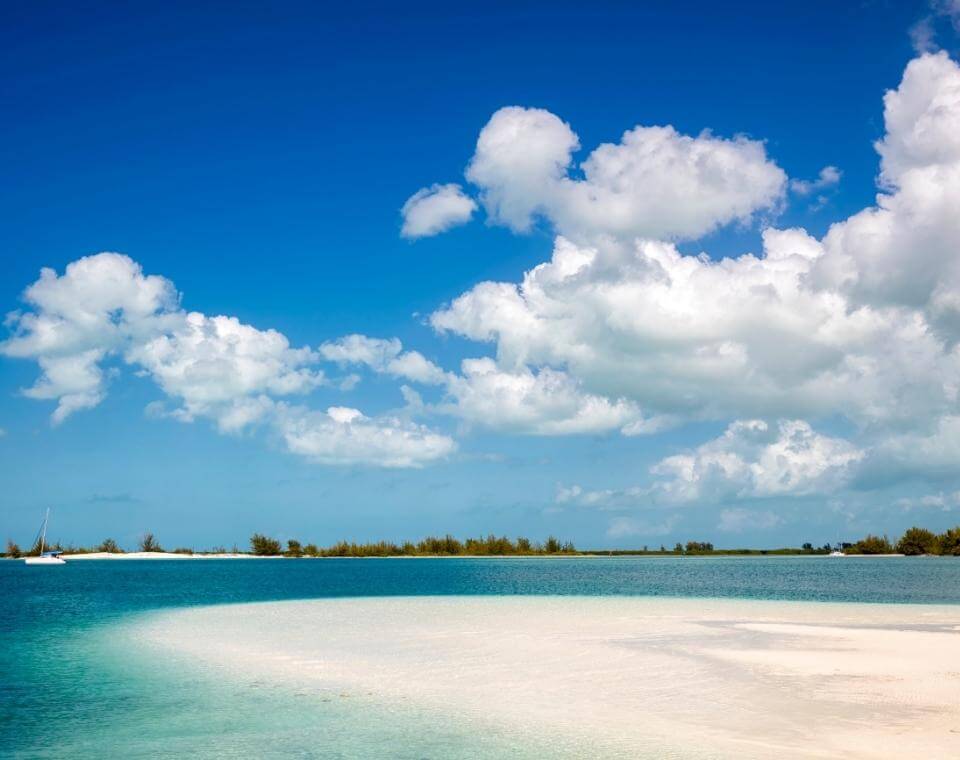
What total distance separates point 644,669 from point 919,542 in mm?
181504

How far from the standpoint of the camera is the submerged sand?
47.3 feet

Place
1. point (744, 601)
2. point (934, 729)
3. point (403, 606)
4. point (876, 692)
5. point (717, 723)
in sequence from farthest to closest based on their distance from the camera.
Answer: point (744, 601) → point (403, 606) → point (876, 692) → point (717, 723) → point (934, 729)

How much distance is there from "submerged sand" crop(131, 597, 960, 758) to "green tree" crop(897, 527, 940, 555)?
154487mm

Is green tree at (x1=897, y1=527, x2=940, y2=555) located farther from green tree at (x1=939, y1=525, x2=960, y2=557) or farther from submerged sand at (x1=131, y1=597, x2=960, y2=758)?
submerged sand at (x1=131, y1=597, x2=960, y2=758)

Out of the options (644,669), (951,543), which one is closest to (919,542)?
(951,543)

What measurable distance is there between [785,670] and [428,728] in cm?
1064

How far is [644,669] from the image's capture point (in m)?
21.7

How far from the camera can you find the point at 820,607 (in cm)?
4350

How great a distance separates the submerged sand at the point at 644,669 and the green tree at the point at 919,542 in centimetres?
15449

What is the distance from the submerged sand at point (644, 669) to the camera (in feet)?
47.3

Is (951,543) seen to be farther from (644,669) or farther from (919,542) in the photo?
(644,669)

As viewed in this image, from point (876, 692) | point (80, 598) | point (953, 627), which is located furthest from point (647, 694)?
point (80, 598)

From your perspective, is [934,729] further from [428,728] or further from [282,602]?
[282,602]

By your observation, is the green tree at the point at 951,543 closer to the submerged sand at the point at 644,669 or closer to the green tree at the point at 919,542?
the green tree at the point at 919,542
